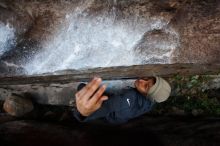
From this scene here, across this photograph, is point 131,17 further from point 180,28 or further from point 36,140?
point 36,140

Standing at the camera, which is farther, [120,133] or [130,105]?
[120,133]

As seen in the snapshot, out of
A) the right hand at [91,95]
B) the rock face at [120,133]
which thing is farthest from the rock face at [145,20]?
the right hand at [91,95]

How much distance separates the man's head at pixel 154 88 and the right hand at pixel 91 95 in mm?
762

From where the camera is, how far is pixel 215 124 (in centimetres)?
441

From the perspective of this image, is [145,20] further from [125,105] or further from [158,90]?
[125,105]

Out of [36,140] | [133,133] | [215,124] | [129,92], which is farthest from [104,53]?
[215,124]

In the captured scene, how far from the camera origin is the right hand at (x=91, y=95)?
291cm

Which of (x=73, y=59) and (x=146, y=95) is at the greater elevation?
(x=73, y=59)

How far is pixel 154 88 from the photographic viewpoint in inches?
142

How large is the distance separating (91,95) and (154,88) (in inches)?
36.5

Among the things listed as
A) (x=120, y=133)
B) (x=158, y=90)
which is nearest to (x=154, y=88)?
(x=158, y=90)

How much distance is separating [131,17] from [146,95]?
1059 millimetres

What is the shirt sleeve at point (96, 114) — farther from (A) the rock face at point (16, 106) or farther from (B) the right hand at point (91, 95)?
(A) the rock face at point (16, 106)

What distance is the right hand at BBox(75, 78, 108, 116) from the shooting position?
2.91 m
